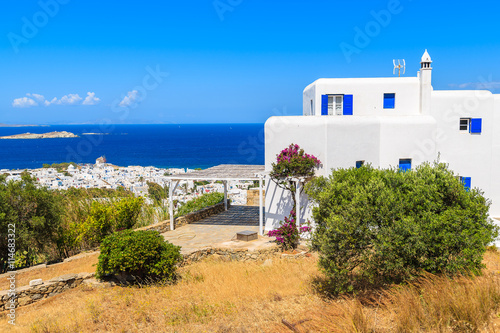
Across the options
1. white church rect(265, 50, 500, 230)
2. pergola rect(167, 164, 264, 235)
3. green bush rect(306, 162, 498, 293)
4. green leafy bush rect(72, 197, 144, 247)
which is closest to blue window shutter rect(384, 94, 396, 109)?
white church rect(265, 50, 500, 230)

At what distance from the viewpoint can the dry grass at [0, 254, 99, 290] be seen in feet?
41.5

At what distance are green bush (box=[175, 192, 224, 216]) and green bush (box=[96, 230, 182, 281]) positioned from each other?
9902 millimetres

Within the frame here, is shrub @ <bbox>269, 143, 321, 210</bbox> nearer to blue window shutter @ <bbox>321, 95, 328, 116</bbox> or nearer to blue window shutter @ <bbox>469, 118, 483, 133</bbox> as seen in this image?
blue window shutter @ <bbox>321, 95, 328, 116</bbox>

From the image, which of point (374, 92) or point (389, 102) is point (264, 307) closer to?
point (374, 92)

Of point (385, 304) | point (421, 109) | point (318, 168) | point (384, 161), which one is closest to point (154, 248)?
point (385, 304)

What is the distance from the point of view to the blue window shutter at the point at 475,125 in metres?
19.4

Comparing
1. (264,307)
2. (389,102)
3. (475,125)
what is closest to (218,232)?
(264,307)

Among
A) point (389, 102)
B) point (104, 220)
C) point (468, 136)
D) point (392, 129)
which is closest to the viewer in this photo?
point (104, 220)

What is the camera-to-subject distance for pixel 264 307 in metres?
9.17

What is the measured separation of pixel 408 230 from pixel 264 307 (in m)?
3.62

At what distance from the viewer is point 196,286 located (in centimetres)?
1143

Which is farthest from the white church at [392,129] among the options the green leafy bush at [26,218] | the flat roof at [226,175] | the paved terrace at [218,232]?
the green leafy bush at [26,218]

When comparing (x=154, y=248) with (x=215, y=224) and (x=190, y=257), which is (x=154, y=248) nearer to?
(x=190, y=257)

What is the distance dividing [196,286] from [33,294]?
4.42 meters
